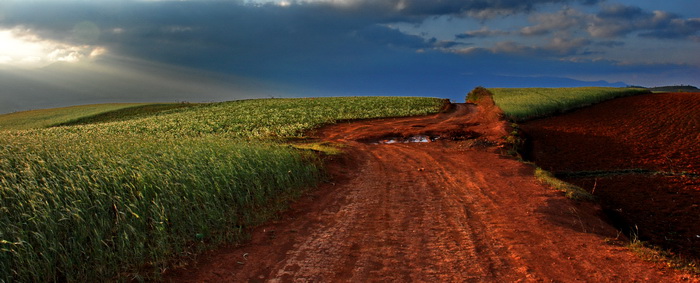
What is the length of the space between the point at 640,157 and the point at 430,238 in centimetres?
1410

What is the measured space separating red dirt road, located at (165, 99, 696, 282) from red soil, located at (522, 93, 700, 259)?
1.41m

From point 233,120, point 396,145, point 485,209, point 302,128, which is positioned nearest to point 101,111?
point 233,120

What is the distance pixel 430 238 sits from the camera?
6371 millimetres

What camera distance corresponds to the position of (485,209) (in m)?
8.03

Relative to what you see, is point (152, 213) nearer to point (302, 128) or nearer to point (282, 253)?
point (282, 253)

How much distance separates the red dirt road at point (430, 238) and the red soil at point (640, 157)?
1410 mm

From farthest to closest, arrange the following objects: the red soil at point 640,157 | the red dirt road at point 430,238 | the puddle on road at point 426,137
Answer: the puddle on road at point 426,137, the red soil at point 640,157, the red dirt road at point 430,238

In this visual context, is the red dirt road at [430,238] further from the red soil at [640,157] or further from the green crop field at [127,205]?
the red soil at [640,157]

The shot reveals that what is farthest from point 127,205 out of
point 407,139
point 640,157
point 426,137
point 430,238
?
point 640,157

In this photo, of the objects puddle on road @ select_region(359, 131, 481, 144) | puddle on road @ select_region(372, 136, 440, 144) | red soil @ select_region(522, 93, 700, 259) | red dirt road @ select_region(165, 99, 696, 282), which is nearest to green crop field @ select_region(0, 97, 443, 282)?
red dirt road @ select_region(165, 99, 696, 282)

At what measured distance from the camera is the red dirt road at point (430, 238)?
17.2 feet

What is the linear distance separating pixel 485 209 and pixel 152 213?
6.61m

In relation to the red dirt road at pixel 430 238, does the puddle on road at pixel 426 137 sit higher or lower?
higher

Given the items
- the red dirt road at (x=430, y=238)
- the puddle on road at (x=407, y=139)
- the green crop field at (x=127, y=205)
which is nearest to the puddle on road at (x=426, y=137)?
the puddle on road at (x=407, y=139)
